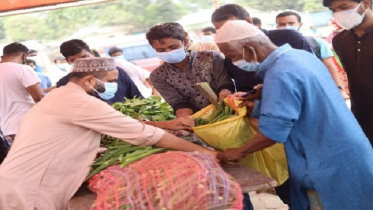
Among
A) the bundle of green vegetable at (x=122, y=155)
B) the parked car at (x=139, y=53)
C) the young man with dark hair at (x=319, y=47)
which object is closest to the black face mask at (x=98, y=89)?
the bundle of green vegetable at (x=122, y=155)

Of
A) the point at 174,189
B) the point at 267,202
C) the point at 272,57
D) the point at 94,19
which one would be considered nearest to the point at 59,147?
the point at 174,189

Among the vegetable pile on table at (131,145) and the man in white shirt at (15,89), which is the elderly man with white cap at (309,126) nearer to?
the vegetable pile on table at (131,145)

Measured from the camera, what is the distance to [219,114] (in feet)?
10.1

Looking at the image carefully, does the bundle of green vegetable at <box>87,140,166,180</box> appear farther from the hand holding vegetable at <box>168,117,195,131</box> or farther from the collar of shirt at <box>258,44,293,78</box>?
the collar of shirt at <box>258,44,293,78</box>

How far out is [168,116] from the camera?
3982 mm

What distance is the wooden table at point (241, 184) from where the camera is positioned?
2.30 m

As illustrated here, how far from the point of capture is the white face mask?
3.15m

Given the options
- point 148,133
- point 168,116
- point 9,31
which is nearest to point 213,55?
point 168,116

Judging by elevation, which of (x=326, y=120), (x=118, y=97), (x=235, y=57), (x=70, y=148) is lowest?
(x=118, y=97)

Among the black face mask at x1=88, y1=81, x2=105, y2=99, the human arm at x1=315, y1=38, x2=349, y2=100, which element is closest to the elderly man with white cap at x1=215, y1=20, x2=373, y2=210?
the black face mask at x1=88, y1=81, x2=105, y2=99

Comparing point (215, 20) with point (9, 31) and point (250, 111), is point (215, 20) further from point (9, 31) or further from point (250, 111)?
point (9, 31)

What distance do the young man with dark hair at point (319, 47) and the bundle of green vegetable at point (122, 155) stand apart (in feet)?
6.73

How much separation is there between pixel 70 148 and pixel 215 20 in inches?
59.5

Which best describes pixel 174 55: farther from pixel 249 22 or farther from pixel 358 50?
pixel 358 50
